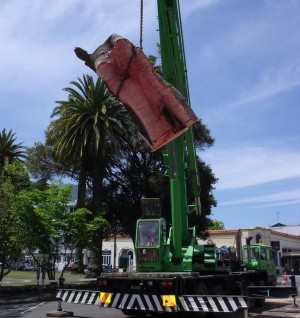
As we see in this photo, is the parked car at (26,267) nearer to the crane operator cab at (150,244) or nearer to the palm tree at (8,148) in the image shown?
the palm tree at (8,148)

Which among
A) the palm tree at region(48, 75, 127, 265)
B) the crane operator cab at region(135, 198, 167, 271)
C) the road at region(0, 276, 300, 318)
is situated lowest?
the road at region(0, 276, 300, 318)

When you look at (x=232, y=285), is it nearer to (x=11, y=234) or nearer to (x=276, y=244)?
(x=11, y=234)

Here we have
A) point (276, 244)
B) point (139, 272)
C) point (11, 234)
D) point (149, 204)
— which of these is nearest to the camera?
point (139, 272)

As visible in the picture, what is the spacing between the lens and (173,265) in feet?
45.3

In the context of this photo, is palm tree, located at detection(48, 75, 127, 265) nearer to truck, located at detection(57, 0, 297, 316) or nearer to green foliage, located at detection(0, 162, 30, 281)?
green foliage, located at detection(0, 162, 30, 281)

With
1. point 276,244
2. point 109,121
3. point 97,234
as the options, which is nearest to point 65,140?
point 109,121

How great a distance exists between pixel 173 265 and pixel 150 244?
97cm

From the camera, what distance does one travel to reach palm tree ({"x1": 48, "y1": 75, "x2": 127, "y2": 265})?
31328 mm

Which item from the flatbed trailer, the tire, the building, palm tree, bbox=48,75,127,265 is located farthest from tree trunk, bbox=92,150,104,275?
the building

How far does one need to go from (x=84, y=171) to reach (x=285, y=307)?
21.2 metres

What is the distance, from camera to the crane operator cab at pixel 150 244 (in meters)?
13.6

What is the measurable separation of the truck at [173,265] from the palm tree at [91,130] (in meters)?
15.9

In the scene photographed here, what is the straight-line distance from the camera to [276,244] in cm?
5922

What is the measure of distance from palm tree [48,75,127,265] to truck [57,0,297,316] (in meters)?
15.9
